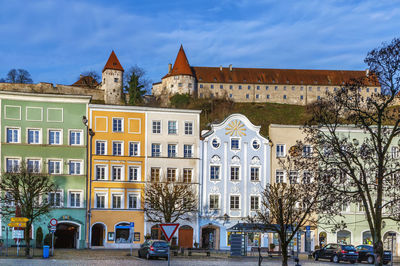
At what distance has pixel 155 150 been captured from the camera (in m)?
68.1

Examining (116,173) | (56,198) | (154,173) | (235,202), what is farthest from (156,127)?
(56,198)

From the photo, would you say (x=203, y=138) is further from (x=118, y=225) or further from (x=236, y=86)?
(x=236, y=86)

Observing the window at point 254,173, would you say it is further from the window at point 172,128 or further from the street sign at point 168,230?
the street sign at point 168,230

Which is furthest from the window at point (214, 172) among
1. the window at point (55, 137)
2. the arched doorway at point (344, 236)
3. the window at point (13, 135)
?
the window at point (13, 135)

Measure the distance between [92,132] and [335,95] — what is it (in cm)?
3579

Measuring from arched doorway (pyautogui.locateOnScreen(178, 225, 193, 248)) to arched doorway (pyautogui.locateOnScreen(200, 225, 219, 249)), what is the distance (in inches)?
50.9

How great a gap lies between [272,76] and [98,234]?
11618 cm

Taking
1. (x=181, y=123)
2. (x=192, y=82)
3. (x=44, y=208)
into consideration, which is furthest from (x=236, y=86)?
(x=44, y=208)

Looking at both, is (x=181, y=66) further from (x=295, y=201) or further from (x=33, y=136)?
(x=295, y=201)

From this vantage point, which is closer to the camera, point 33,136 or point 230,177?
point 33,136

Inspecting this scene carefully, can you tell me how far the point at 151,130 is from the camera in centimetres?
6819

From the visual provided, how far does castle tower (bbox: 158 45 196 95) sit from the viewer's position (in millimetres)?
164125

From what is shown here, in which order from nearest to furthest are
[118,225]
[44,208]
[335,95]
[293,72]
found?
1. [335,95]
2. [44,208]
3. [118,225]
4. [293,72]

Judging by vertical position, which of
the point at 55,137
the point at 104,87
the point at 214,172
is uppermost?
the point at 104,87
